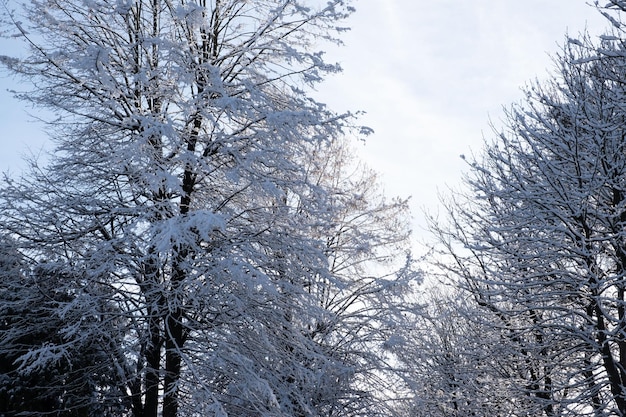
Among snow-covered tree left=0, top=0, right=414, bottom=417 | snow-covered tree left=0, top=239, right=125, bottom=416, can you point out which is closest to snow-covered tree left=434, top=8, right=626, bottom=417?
snow-covered tree left=0, top=0, right=414, bottom=417

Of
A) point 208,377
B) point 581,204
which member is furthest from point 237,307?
point 581,204

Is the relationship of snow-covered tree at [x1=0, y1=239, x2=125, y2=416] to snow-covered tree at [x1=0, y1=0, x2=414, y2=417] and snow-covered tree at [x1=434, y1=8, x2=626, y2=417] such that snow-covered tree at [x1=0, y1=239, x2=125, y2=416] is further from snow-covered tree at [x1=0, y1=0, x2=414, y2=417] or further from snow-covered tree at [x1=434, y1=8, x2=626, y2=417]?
snow-covered tree at [x1=434, y1=8, x2=626, y2=417]

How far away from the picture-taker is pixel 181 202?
739 centimetres

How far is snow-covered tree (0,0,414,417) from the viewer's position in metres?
6.29

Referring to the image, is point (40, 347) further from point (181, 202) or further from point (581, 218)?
point (581, 218)

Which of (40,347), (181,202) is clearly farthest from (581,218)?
(40,347)

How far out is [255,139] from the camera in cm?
729

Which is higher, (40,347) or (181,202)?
(181,202)

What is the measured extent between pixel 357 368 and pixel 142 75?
6.16 m

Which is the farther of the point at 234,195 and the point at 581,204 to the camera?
the point at 581,204

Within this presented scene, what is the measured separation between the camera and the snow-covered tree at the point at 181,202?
6289mm

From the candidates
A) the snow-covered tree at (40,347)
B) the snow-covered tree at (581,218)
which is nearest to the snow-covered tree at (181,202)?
the snow-covered tree at (40,347)

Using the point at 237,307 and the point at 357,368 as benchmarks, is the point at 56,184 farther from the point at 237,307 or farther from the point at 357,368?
the point at 357,368

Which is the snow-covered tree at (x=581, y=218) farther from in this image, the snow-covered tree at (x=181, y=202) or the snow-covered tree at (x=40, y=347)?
the snow-covered tree at (x=40, y=347)
